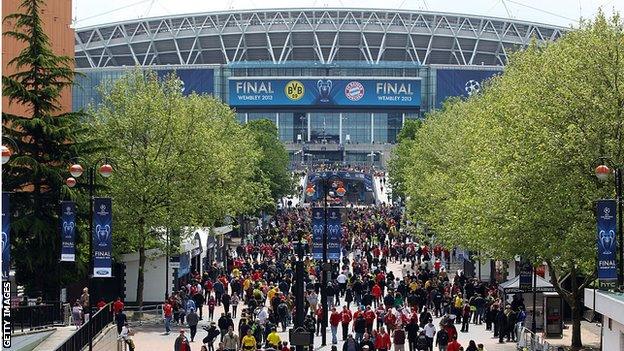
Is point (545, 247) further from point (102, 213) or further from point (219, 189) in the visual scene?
point (219, 189)

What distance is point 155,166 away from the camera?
162 feet

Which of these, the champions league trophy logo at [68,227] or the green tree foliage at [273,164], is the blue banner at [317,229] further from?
the green tree foliage at [273,164]

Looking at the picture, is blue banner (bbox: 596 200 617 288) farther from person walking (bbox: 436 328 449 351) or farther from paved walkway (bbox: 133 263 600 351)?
paved walkway (bbox: 133 263 600 351)

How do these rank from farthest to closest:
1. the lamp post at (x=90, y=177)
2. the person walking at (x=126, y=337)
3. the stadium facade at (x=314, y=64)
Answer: the stadium facade at (x=314, y=64) < the person walking at (x=126, y=337) < the lamp post at (x=90, y=177)

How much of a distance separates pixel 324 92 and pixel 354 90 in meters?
4.34

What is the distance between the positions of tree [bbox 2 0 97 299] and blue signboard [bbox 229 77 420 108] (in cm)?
13967

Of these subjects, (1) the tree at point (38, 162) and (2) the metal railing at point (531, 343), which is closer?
(2) the metal railing at point (531, 343)

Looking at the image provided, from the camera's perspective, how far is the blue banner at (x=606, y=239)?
29.9m

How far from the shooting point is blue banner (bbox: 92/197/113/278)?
3412 centimetres

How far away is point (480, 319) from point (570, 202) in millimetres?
12964

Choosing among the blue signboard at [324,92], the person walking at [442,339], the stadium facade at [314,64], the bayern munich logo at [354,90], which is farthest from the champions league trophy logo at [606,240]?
the bayern munich logo at [354,90]

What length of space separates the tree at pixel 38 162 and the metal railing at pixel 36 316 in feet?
22.7

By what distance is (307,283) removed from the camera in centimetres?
5234

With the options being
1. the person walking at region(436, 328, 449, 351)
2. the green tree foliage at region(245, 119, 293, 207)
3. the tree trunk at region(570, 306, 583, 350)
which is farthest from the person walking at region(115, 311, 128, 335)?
the green tree foliage at region(245, 119, 293, 207)
